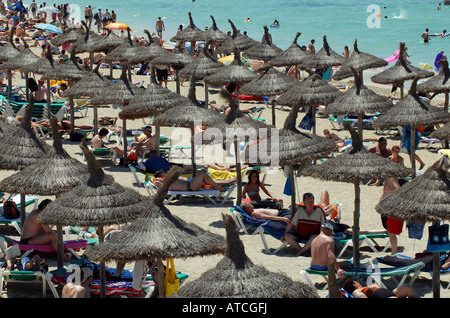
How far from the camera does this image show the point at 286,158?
10.0 m

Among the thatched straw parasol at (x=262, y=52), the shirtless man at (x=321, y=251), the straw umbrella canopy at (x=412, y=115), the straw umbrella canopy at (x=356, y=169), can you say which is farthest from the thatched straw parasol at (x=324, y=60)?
the shirtless man at (x=321, y=251)

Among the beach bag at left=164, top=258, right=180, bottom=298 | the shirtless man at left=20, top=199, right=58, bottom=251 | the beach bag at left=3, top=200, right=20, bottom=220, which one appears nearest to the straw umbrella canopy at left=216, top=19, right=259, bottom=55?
the beach bag at left=3, top=200, right=20, bottom=220

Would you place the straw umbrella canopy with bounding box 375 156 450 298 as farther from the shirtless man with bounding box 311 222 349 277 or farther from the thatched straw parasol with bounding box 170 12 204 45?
the thatched straw parasol with bounding box 170 12 204 45

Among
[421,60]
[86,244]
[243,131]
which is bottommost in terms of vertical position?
[421,60]

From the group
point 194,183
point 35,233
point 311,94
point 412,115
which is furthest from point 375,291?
point 311,94

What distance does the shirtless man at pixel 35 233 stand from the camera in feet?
29.0

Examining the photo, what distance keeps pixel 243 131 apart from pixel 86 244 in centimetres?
320

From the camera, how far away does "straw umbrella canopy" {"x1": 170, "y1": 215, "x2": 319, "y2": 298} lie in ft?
17.1

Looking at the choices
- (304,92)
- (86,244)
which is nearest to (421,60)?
(304,92)

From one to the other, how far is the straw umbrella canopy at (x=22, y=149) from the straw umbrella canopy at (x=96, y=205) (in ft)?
6.47

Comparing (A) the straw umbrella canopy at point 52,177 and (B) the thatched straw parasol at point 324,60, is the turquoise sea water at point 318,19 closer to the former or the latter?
(B) the thatched straw parasol at point 324,60

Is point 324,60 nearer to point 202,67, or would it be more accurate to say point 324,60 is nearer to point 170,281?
point 202,67

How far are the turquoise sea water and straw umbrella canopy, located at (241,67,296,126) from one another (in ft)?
67.0

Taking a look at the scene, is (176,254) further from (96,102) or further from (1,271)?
(96,102)
